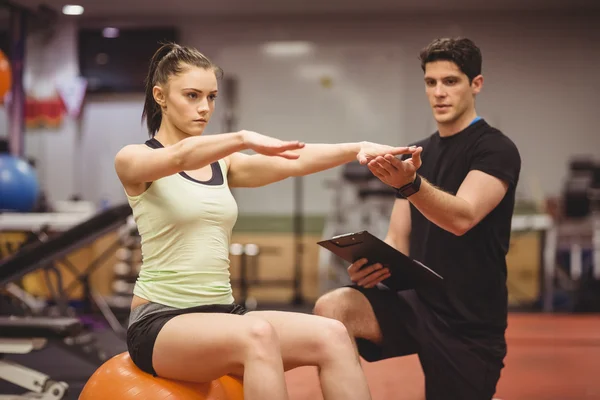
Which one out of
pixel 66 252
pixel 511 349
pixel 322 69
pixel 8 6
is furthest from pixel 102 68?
pixel 511 349

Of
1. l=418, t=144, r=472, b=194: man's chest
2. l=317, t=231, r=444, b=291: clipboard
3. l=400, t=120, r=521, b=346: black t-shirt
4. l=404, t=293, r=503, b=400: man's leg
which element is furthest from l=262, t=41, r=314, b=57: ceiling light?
l=404, t=293, r=503, b=400: man's leg

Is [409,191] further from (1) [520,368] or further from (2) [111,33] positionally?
(2) [111,33]

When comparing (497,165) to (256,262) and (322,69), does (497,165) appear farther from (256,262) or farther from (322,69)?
(322,69)

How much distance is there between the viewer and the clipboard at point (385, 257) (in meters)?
2.00

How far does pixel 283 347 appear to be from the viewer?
184 cm

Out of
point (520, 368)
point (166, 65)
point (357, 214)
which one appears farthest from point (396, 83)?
point (166, 65)

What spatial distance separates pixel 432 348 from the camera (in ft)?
7.36

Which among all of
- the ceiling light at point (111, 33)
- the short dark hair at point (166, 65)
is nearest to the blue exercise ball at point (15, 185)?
the ceiling light at point (111, 33)

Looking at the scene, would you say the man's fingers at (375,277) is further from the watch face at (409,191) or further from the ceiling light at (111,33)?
the ceiling light at (111,33)

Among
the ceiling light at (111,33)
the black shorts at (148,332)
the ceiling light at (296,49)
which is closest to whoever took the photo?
the black shorts at (148,332)

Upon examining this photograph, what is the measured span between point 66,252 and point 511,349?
270 centimetres

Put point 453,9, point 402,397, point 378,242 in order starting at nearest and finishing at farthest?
point 378,242 < point 402,397 < point 453,9

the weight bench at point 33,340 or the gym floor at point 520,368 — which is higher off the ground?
the weight bench at point 33,340

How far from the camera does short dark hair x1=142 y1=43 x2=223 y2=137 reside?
74.4 inches
